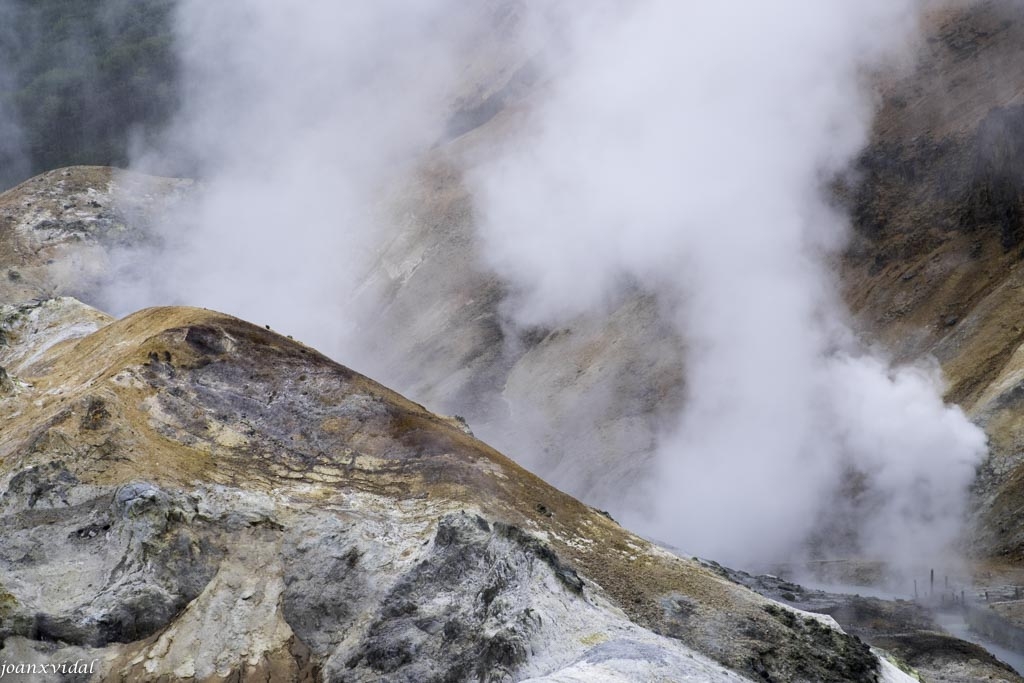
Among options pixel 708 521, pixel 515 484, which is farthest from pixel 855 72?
pixel 515 484

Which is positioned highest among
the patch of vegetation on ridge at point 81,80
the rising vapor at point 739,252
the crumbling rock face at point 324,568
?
the patch of vegetation on ridge at point 81,80

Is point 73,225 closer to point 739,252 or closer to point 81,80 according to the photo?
point 81,80

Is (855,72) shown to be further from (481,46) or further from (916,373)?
(481,46)

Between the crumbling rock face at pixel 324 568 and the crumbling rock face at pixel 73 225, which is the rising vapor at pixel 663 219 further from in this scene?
the crumbling rock face at pixel 324 568

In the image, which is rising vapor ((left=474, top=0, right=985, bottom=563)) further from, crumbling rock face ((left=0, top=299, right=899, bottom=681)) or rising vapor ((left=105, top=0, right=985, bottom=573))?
crumbling rock face ((left=0, top=299, right=899, bottom=681))

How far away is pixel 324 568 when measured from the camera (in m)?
20.3

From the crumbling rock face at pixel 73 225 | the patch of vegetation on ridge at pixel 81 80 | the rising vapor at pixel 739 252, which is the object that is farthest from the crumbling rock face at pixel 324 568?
the patch of vegetation on ridge at pixel 81 80

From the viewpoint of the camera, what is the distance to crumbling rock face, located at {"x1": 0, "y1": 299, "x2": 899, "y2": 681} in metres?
18.5

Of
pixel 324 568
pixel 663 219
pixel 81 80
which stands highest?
pixel 81 80

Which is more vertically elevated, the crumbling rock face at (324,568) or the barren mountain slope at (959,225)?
the barren mountain slope at (959,225)

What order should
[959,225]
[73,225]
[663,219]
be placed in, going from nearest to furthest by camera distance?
[959,225] < [663,219] < [73,225]

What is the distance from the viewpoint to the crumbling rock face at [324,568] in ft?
60.6

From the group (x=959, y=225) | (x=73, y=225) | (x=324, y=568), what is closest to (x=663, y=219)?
(x=959, y=225)

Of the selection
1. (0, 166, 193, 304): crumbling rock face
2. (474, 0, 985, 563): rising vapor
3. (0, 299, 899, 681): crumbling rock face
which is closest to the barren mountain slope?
(474, 0, 985, 563): rising vapor
